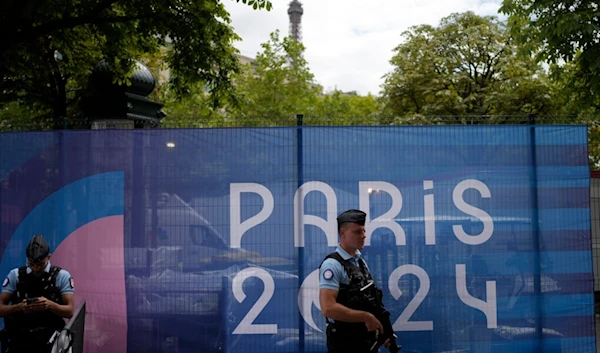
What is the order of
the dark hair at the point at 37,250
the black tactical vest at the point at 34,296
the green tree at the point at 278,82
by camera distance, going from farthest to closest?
the green tree at the point at 278,82, the black tactical vest at the point at 34,296, the dark hair at the point at 37,250

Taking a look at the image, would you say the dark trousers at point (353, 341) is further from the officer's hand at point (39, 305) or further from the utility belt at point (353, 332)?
the officer's hand at point (39, 305)

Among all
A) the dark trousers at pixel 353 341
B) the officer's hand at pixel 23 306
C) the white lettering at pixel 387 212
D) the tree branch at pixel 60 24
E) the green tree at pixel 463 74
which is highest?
the green tree at pixel 463 74

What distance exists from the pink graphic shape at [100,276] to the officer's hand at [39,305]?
4.83ft

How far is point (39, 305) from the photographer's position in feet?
16.0

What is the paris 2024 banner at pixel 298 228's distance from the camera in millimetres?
6352

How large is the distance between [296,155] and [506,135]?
2417 mm

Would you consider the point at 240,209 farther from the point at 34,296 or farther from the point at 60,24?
the point at 60,24

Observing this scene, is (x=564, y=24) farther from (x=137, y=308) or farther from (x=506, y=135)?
(x=137, y=308)

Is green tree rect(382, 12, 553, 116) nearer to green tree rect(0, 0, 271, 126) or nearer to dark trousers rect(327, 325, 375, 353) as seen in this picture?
green tree rect(0, 0, 271, 126)

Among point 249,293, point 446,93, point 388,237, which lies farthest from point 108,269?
point 446,93

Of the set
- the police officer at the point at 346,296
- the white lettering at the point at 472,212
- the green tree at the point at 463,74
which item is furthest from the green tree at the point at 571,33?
the green tree at the point at 463,74

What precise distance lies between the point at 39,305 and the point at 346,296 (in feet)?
8.72

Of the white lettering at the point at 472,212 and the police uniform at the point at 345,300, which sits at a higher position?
the white lettering at the point at 472,212

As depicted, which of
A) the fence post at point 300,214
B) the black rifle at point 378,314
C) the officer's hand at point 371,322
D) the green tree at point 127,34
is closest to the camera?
the officer's hand at point 371,322
